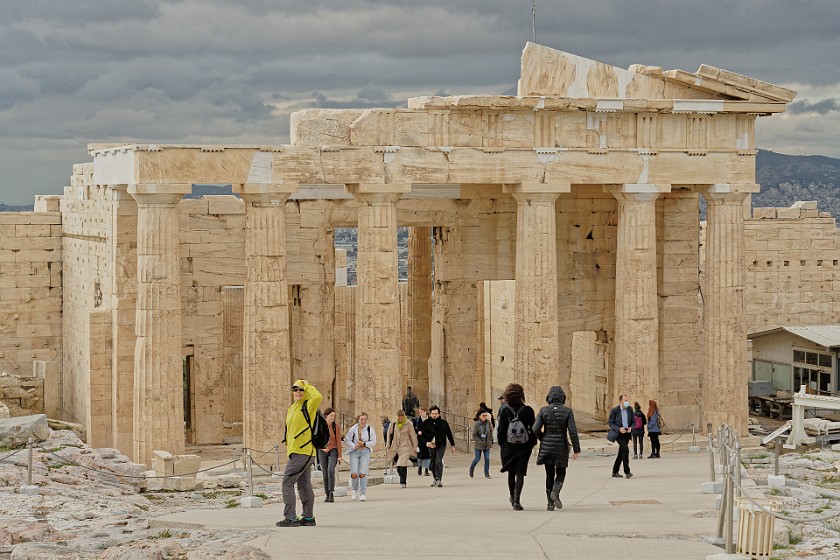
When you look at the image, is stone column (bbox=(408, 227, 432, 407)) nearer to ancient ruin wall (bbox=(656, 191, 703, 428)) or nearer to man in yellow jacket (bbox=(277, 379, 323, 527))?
ancient ruin wall (bbox=(656, 191, 703, 428))

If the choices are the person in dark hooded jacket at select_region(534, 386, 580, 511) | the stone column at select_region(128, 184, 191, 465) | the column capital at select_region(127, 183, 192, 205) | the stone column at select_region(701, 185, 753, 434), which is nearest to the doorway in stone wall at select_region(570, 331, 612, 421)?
the stone column at select_region(701, 185, 753, 434)

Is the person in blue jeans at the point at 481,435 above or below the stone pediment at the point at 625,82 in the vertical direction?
below

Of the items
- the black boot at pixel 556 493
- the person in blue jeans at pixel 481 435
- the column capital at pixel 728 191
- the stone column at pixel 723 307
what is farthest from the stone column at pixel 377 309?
the black boot at pixel 556 493

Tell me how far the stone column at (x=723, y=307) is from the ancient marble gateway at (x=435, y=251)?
0.05 metres

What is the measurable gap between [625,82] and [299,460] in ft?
60.5

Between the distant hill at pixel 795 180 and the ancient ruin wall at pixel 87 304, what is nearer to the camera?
the ancient ruin wall at pixel 87 304

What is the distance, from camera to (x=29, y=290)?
4084cm

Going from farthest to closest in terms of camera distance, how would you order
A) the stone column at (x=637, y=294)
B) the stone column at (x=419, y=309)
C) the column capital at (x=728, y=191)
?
the stone column at (x=419, y=309)
the column capital at (x=728, y=191)
the stone column at (x=637, y=294)

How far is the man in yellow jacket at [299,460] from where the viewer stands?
782 inches

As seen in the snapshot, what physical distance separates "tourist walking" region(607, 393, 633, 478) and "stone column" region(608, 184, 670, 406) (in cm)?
581

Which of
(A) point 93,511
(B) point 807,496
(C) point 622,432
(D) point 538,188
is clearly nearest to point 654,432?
(C) point 622,432

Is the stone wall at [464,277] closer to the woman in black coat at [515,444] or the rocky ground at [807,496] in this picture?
the rocky ground at [807,496]

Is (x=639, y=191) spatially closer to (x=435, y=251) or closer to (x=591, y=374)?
(x=435, y=251)

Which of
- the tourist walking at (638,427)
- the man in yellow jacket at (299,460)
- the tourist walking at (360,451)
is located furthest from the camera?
the tourist walking at (638,427)
